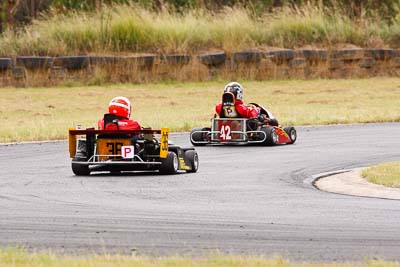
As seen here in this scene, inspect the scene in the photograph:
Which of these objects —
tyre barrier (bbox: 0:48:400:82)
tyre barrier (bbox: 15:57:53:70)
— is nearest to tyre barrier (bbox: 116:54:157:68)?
tyre barrier (bbox: 0:48:400:82)

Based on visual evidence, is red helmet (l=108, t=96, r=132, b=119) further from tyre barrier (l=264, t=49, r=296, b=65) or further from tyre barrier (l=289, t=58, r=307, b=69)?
tyre barrier (l=289, t=58, r=307, b=69)

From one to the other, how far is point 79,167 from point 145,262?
22.8ft

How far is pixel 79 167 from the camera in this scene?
50.1ft

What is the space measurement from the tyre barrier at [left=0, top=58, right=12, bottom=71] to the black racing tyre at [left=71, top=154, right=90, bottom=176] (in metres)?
16.1

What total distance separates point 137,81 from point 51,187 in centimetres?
1865

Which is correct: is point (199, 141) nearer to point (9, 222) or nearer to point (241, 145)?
point (241, 145)

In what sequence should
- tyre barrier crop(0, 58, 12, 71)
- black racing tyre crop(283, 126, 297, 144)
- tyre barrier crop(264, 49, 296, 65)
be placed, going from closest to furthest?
black racing tyre crop(283, 126, 297, 144) < tyre barrier crop(0, 58, 12, 71) < tyre barrier crop(264, 49, 296, 65)

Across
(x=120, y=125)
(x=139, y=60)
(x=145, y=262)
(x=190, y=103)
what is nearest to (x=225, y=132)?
(x=120, y=125)

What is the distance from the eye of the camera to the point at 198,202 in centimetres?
1222

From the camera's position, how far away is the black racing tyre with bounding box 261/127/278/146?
19.8 meters

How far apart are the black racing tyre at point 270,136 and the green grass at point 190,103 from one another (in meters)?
3.64

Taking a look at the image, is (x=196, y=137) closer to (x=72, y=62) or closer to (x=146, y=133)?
(x=146, y=133)

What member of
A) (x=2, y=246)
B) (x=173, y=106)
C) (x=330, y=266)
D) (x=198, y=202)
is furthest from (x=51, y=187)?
(x=173, y=106)

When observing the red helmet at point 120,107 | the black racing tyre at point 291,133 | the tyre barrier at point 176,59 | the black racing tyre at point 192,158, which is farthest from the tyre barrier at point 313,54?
the red helmet at point 120,107
